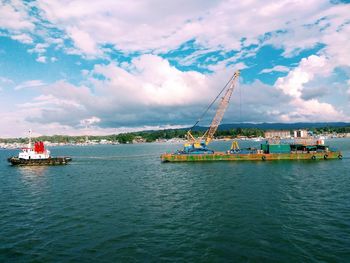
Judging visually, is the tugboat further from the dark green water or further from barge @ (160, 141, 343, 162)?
the dark green water

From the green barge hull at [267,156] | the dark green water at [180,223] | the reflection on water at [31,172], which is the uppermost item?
the green barge hull at [267,156]

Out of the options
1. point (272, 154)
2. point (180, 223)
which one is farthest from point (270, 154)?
point (180, 223)

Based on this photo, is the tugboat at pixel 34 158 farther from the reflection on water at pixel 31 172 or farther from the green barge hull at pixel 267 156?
the green barge hull at pixel 267 156

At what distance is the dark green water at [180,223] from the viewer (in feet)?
75.1

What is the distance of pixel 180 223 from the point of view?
30156mm

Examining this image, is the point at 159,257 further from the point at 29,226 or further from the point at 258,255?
the point at 29,226

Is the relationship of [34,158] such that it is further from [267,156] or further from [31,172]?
[267,156]

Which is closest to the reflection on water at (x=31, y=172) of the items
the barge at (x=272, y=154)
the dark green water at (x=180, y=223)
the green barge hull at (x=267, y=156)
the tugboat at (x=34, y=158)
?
the tugboat at (x=34, y=158)


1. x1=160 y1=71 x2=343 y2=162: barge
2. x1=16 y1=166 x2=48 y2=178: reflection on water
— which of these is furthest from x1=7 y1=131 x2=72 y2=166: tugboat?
x1=160 y1=71 x2=343 y2=162: barge

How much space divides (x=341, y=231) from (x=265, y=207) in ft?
33.3

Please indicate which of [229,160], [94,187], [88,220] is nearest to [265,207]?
[88,220]

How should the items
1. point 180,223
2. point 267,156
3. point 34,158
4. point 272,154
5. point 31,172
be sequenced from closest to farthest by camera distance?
point 180,223
point 31,172
point 34,158
point 267,156
point 272,154

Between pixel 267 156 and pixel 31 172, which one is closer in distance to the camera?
pixel 31 172

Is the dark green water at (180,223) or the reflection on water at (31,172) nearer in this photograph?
the dark green water at (180,223)
